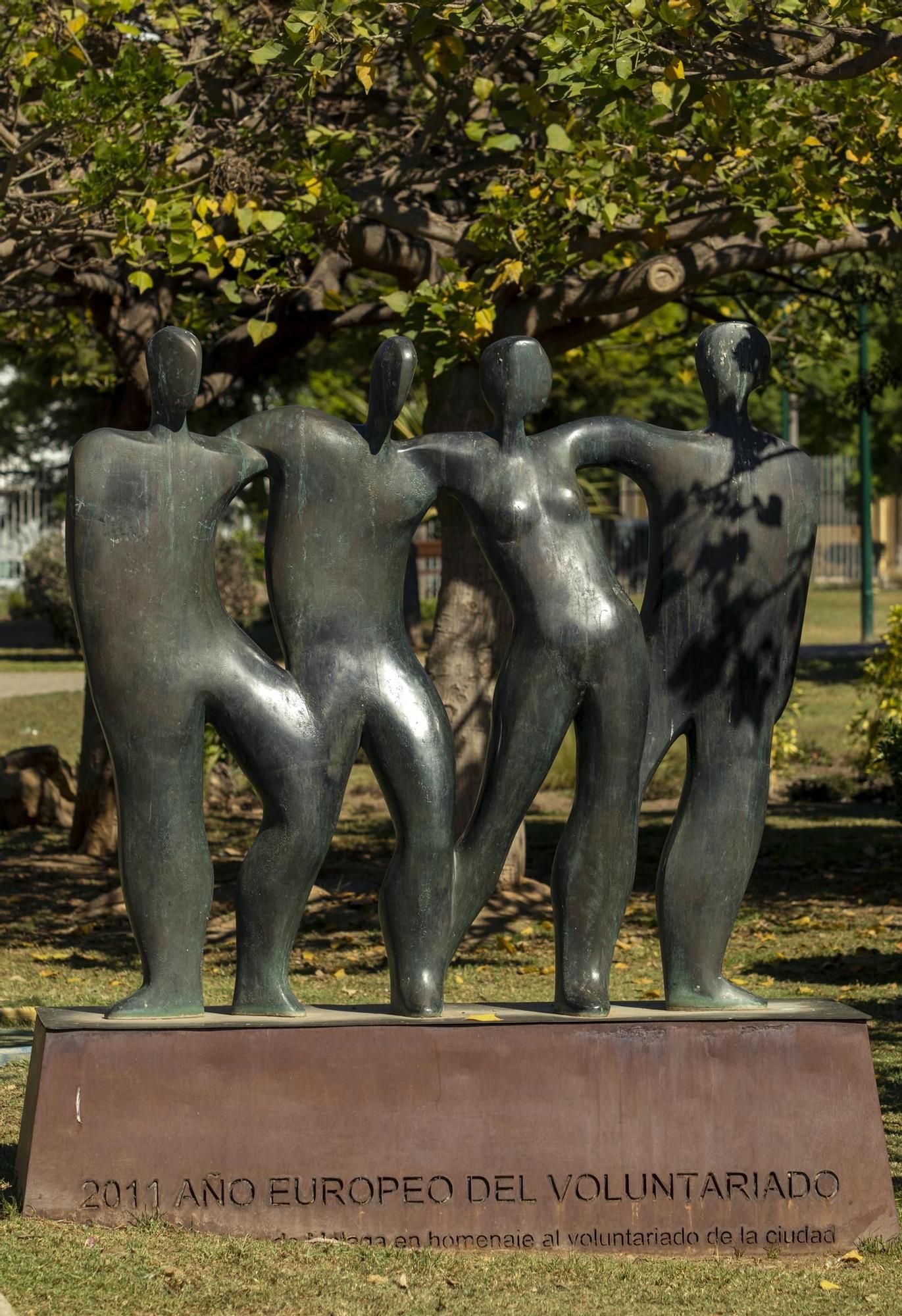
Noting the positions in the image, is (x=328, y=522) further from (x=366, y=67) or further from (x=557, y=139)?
(x=557, y=139)

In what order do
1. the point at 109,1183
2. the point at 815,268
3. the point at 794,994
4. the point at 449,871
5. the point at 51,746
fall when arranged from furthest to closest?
the point at 51,746
the point at 815,268
the point at 794,994
the point at 449,871
the point at 109,1183

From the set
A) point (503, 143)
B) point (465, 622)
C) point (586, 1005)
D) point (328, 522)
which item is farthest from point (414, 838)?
point (465, 622)

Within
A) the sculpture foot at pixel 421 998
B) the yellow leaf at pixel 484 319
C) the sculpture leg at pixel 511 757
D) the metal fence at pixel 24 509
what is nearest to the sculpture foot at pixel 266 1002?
the sculpture foot at pixel 421 998

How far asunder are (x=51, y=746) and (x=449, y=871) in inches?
408

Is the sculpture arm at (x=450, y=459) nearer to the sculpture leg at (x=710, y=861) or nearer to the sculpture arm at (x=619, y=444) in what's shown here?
the sculpture arm at (x=619, y=444)

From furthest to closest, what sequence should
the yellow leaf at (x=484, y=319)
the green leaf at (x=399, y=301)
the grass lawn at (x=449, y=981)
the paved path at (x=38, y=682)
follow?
the paved path at (x=38, y=682)
the green leaf at (x=399, y=301)
the yellow leaf at (x=484, y=319)
the grass lawn at (x=449, y=981)

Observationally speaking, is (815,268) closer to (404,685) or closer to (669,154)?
(669,154)

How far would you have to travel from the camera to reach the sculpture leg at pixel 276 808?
5.29m

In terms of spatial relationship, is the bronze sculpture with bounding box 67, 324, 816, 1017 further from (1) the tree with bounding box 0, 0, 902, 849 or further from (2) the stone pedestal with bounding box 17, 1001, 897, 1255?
(1) the tree with bounding box 0, 0, 902, 849

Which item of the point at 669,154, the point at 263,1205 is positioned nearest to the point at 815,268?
the point at 669,154

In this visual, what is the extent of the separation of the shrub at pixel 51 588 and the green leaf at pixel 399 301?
16.9m

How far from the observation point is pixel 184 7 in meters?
9.53

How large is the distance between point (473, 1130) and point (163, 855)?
1.23 metres

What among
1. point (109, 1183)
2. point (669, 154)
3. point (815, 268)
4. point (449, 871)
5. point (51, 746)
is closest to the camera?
point (109, 1183)
